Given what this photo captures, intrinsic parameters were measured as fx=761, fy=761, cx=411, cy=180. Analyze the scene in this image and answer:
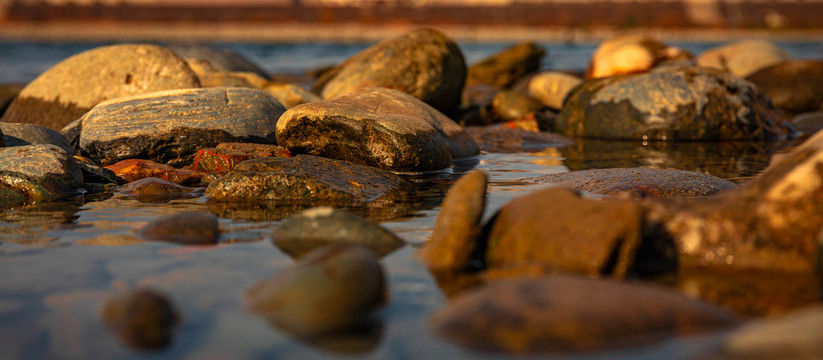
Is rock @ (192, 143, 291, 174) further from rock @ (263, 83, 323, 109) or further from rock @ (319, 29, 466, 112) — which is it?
rock @ (319, 29, 466, 112)

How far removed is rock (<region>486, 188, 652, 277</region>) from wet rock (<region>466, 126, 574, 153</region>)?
16.3 feet

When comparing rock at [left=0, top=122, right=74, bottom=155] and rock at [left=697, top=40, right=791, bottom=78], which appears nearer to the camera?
rock at [left=0, top=122, right=74, bottom=155]

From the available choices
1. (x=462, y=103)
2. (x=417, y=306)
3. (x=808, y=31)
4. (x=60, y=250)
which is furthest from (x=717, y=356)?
(x=808, y=31)

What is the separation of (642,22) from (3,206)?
78317mm

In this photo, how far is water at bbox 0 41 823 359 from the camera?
2.53 meters

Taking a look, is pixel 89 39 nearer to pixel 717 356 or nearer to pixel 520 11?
pixel 520 11

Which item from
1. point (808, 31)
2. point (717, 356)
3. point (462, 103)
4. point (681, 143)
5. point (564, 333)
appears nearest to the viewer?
point (717, 356)

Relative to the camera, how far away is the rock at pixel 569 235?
3230 mm

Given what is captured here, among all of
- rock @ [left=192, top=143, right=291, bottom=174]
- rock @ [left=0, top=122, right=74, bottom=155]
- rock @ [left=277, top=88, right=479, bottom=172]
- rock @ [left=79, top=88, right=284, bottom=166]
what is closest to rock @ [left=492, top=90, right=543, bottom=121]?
rock @ [left=277, top=88, right=479, bottom=172]

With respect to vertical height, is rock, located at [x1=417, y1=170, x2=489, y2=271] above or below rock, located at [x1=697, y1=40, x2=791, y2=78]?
above

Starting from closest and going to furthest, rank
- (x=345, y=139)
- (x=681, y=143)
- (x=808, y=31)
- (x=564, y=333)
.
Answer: (x=564, y=333), (x=345, y=139), (x=681, y=143), (x=808, y=31)

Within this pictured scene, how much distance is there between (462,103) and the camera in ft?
40.5

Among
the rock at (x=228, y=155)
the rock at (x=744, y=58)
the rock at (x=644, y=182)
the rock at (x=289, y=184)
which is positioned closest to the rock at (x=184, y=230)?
the rock at (x=289, y=184)

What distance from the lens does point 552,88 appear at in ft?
40.5
